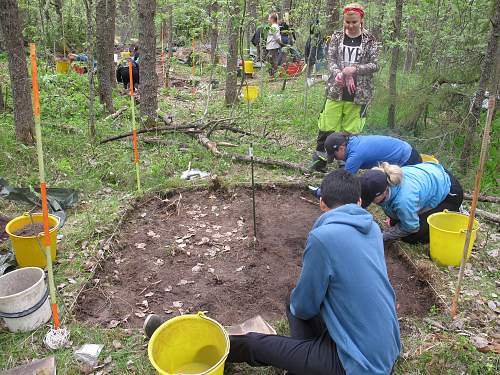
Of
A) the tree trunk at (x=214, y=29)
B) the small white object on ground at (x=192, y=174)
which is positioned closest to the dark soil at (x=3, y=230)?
the small white object on ground at (x=192, y=174)

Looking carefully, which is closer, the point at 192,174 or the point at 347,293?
the point at 347,293

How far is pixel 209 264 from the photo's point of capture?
4258 mm

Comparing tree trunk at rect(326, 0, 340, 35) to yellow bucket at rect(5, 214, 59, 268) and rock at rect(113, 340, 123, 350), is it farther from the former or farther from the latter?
rock at rect(113, 340, 123, 350)

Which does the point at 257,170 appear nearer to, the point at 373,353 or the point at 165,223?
the point at 165,223


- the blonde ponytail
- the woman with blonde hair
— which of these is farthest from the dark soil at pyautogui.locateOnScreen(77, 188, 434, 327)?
the woman with blonde hair

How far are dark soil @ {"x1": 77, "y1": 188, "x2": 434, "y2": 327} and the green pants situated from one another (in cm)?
126

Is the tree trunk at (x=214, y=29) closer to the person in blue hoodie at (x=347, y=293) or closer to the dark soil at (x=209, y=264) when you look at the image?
the dark soil at (x=209, y=264)

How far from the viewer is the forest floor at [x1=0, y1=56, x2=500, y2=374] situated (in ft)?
10.2

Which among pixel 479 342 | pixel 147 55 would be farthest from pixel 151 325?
pixel 147 55

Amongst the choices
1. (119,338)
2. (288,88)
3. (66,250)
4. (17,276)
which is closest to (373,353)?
(119,338)

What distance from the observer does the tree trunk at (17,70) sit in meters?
5.93

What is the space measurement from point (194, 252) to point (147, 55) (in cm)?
445

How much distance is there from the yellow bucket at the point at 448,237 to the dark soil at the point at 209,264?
0.35 meters

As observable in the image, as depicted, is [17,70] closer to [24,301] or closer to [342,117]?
[24,301]
